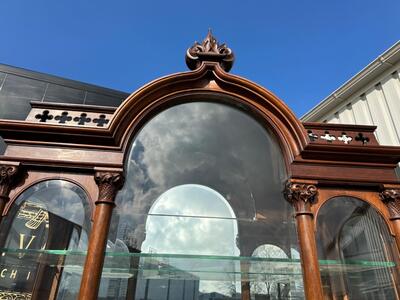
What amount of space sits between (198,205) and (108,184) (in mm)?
1773

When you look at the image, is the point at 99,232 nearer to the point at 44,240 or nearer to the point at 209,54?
the point at 44,240

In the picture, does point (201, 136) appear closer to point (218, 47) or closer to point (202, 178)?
point (202, 178)

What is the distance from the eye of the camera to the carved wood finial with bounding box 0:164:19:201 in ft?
7.78

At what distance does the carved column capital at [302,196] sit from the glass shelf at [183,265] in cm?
45

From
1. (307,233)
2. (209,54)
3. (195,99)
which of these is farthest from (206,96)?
(307,233)

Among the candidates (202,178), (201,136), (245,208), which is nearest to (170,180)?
(202,178)

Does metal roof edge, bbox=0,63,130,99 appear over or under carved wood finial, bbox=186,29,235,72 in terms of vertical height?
over

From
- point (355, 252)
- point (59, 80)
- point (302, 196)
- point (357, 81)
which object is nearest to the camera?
point (302, 196)

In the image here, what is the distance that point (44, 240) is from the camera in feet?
8.43

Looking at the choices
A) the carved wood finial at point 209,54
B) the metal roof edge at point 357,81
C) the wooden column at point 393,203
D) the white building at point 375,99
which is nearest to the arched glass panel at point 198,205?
the carved wood finial at point 209,54

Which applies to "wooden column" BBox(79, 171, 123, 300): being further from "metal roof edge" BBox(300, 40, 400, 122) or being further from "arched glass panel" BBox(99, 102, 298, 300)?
"metal roof edge" BBox(300, 40, 400, 122)

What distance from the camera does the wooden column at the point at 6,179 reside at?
7.73 feet

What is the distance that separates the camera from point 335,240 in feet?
8.78

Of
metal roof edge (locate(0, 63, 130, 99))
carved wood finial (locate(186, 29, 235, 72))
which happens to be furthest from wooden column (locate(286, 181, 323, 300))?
metal roof edge (locate(0, 63, 130, 99))
